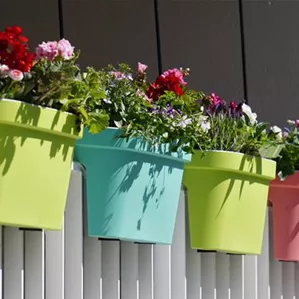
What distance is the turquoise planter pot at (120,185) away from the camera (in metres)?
2.34

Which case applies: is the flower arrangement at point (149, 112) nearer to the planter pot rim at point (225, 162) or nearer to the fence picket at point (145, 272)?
the planter pot rim at point (225, 162)

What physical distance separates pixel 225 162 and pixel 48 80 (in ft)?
2.06

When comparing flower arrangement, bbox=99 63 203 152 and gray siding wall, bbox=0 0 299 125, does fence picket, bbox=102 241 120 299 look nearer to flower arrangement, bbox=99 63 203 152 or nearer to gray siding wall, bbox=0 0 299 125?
flower arrangement, bbox=99 63 203 152

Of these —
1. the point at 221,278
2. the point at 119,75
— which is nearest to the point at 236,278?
the point at 221,278

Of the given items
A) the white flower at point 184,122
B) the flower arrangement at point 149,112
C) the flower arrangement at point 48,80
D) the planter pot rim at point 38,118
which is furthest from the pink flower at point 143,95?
the planter pot rim at point 38,118

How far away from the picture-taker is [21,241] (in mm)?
2227

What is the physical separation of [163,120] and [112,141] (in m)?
0.17

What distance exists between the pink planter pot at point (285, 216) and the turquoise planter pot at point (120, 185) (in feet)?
2.09

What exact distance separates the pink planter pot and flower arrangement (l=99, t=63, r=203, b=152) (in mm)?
473

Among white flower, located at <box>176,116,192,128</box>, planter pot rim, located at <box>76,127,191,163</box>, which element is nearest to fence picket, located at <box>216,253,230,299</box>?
white flower, located at <box>176,116,192,128</box>

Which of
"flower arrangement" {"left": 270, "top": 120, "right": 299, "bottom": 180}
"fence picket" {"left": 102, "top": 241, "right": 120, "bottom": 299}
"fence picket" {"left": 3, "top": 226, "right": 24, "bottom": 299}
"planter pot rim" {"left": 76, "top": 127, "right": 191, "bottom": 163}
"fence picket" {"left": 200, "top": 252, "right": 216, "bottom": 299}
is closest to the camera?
"fence picket" {"left": 3, "top": 226, "right": 24, "bottom": 299}

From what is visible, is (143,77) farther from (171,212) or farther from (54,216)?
(54,216)

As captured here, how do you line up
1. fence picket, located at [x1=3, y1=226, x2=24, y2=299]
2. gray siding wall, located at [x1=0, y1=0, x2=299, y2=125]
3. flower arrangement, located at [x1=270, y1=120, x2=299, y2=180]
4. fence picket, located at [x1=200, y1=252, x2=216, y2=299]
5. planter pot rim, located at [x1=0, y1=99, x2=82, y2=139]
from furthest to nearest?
gray siding wall, located at [x1=0, y1=0, x2=299, y2=125] → flower arrangement, located at [x1=270, y1=120, x2=299, y2=180] → fence picket, located at [x1=200, y1=252, x2=216, y2=299] → fence picket, located at [x1=3, y1=226, x2=24, y2=299] → planter pot rim, located at [x1=0, y1=99, x2=82, y2=139]

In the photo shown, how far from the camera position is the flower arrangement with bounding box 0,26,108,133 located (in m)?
2.12
